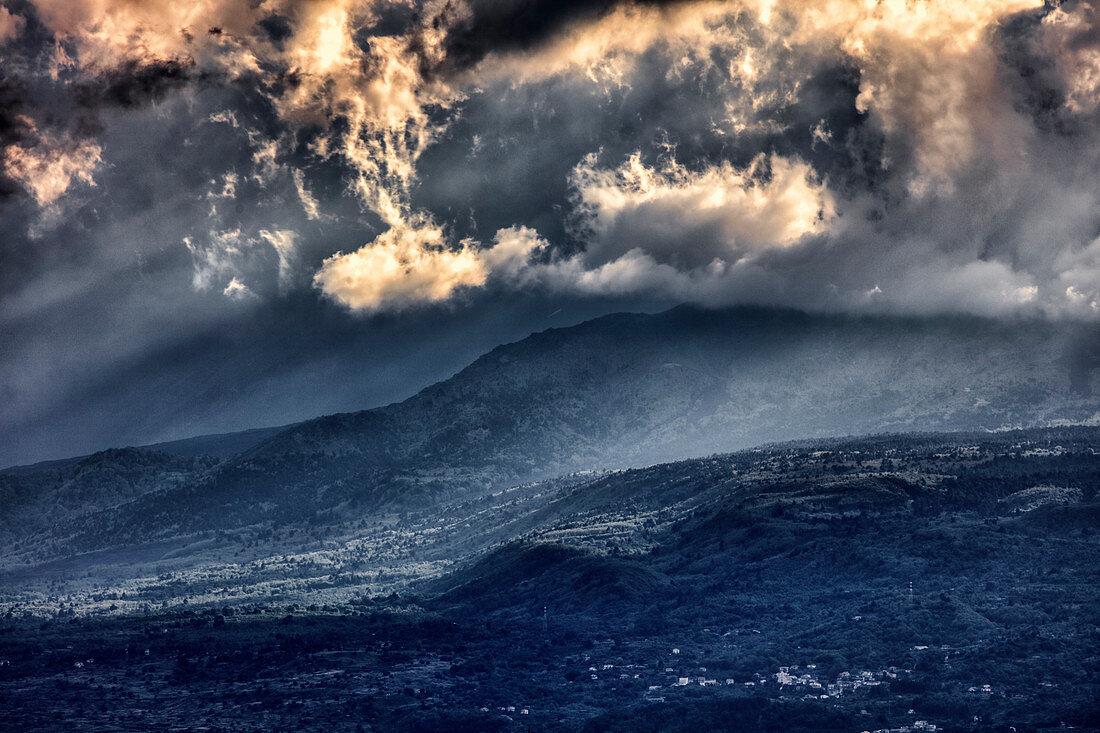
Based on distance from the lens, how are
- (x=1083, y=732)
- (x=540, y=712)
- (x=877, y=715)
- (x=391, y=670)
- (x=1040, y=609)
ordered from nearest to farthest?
(x=1083, y=732) < (x=877, y=715) < (x=540, y=712) < (x=1040, y=609) < (x=391, y=670)

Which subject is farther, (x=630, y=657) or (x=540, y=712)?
(x=630, y=657)

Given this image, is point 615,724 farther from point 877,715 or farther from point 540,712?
point 877,715

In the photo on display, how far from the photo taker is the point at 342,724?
544ft

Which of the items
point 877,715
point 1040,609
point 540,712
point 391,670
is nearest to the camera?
point 877,715

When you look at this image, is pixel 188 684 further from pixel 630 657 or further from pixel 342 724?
pixel 630 657

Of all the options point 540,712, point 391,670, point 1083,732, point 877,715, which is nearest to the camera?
point 1083,732

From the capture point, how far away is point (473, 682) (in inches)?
7234

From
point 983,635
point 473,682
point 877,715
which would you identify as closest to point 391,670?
point 473,682

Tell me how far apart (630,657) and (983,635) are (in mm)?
54947

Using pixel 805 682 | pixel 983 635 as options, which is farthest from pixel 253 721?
pixel 983 635

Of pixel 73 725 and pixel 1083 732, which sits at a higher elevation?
pixel 73 725

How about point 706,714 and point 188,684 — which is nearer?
point 706,714

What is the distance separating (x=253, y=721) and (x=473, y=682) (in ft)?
113

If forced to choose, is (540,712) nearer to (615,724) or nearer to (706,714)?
(615,724)
